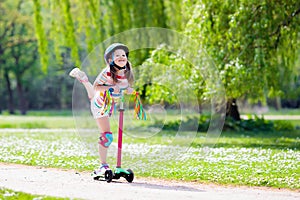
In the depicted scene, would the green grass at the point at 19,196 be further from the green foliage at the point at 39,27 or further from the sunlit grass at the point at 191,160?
the green foliage at the point at 39,27

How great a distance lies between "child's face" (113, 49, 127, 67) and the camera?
31.2 feet

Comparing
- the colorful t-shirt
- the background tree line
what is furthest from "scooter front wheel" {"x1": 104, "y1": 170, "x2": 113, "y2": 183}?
the background tree line

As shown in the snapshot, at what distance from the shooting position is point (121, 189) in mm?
8641

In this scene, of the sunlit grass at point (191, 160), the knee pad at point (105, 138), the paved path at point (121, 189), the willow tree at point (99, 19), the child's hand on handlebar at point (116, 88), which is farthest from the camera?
the willow tree at point (99, 19)

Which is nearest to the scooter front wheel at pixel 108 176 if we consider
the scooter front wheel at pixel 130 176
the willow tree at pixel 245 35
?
the scooter front wheel at pixel 130 176

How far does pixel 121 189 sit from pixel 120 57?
2.14 metres

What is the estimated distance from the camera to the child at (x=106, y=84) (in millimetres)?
9477

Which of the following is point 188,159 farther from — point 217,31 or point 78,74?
point 217,31

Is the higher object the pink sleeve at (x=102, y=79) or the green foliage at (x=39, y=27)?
the green foliage at (x=39, y=27)

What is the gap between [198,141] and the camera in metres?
17.6

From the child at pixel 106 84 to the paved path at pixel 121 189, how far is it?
2.05ft

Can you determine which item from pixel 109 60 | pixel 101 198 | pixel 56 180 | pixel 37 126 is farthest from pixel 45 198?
pixel 37 126

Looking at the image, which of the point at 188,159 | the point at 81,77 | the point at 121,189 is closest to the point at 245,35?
the point at 188,159

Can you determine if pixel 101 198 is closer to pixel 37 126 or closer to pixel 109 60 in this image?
pixel 109 60
